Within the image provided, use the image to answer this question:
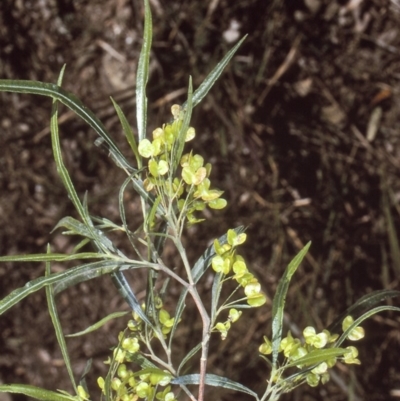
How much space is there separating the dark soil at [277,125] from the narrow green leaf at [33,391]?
4.32 ft

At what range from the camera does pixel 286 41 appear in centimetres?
203

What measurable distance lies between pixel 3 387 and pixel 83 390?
0.13m

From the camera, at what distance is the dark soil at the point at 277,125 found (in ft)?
6.66

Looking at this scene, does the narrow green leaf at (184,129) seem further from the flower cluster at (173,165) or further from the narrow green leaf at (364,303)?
the narrow green leaf at (364,303)

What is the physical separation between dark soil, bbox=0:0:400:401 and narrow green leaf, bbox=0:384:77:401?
132 centimetres

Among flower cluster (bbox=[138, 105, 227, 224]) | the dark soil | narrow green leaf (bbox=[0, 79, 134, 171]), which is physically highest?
narrow green leaf (bbox=[0, 79, 134, 171])

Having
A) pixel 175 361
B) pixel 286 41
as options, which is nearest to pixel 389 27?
pixel 286 41

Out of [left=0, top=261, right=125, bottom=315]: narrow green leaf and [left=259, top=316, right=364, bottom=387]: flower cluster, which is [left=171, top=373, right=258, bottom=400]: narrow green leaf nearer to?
[left=259, top=316, right=364, bottom=387]: flower cluster

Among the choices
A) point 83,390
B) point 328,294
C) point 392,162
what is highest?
point 83,390

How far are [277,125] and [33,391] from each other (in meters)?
→ 1.54

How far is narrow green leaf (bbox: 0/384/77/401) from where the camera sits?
0.71 metres

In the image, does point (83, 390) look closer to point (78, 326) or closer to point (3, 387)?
point (3, 387)

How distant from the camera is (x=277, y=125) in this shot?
2.08m

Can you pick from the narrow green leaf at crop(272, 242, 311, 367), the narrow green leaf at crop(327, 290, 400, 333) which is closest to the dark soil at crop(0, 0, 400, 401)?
the narrow green leaf at crop(327, 290, 400, 333)
